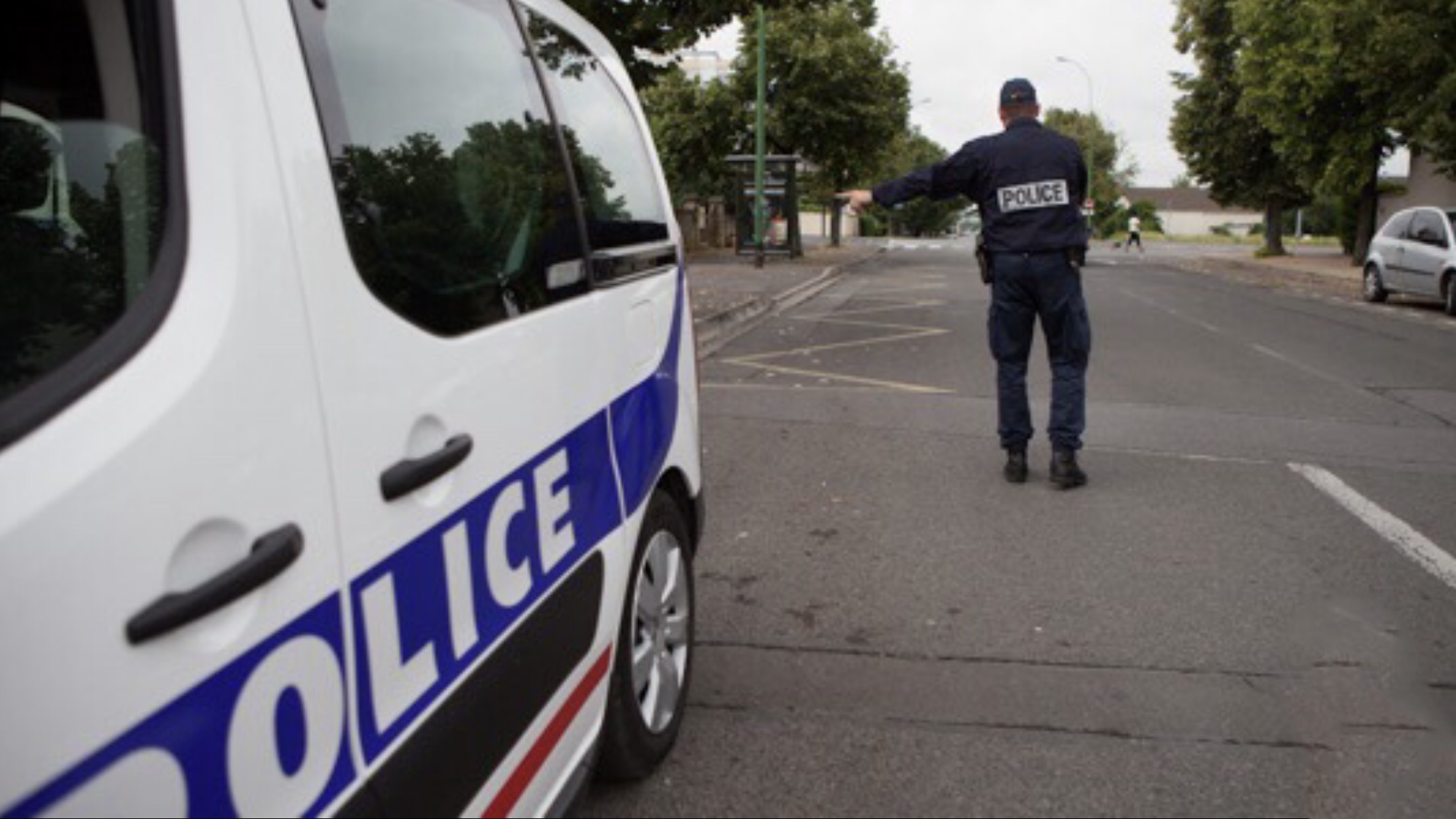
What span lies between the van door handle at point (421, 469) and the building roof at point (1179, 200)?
405 feet

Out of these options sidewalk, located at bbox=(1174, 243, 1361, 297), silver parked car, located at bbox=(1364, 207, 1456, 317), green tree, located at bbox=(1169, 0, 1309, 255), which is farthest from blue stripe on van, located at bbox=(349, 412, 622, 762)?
green tree, located at bbox=(1169, 0, 1309, 255)

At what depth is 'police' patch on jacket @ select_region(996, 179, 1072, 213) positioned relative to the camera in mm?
5691

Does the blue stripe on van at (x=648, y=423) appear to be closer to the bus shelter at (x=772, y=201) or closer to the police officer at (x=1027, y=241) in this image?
the police officer at (x=1027, y=241)

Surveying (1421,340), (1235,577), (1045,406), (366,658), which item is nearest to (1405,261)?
(1421,340)

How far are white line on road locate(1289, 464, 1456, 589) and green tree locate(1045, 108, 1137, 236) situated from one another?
7133 centimetres

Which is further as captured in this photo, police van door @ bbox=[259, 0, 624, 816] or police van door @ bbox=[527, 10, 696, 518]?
police van door @ bbox=[527, 10, 696, 518]

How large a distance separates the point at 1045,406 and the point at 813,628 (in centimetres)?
483

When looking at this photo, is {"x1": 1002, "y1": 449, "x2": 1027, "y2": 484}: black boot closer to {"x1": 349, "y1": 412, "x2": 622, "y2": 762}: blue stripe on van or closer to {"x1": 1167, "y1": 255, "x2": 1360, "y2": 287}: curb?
{"x1": 349, "y1": 412, "x2": 622, "y2": 762}: blue stripe on van

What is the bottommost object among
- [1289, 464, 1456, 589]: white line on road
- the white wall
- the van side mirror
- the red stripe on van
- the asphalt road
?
the white wall

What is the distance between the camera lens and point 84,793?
1.07 metres

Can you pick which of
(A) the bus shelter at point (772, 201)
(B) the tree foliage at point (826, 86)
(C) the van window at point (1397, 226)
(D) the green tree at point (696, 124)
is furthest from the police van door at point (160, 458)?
(D) the green tree at point (696, 124)

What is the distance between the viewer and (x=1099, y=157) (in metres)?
88.0

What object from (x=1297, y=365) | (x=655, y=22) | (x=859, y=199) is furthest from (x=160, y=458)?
(x=1297, y=365)

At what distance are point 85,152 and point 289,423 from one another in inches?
18.3
